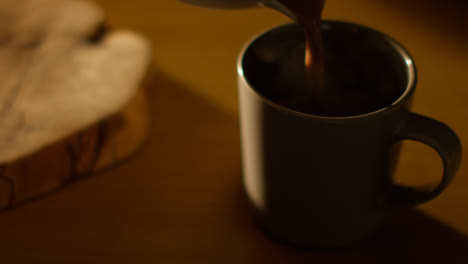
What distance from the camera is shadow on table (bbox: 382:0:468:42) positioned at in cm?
63

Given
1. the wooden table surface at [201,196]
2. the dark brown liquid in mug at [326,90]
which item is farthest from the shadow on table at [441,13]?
the dark brown liquid in mug at [326,90]

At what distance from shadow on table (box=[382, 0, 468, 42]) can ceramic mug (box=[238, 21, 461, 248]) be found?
30cm

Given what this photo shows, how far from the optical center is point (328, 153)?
1.07 feet

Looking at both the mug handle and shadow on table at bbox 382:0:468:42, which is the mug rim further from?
shadow on table at bbox 382:0:468:42

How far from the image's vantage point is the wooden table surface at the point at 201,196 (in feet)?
1.33

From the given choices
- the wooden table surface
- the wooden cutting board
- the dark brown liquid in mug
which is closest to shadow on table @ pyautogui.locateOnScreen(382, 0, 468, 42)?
the wooden table surface

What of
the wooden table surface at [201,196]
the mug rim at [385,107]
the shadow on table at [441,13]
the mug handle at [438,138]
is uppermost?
the mug rim at [385,107]

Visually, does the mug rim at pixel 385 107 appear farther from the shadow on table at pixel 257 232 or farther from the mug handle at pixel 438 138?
the shadow on table at pixel 257 232

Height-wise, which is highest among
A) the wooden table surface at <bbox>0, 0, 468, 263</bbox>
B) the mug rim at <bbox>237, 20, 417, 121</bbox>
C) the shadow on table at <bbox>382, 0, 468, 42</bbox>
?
the mug rim at <bbox>237, 20, 417, 121</bbox>

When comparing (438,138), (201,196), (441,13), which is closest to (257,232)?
(201,196)

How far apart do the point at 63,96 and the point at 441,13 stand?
529mm

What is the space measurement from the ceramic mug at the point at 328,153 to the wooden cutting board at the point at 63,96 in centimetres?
16

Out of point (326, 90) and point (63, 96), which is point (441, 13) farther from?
Answer: point (63, 96)

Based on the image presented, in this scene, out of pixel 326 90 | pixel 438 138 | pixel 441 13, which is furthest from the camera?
pixel 441 13
